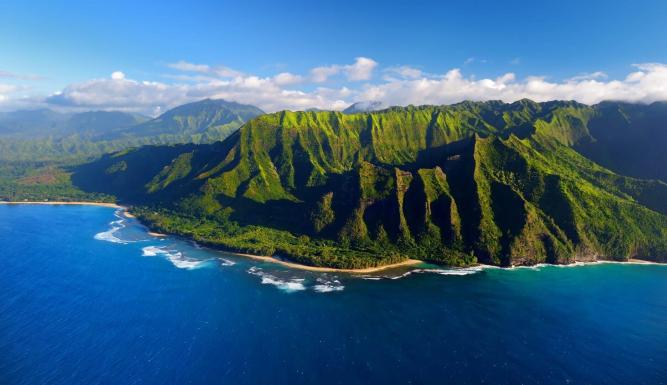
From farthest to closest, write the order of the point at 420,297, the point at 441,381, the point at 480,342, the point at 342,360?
the point at 420,297 < the point at 480,342 < the point at 342,360 < the point at 441,381

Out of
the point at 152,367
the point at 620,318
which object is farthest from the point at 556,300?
the point at 152,367

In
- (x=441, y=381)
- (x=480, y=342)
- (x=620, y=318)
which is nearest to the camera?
(x=441, y=381)

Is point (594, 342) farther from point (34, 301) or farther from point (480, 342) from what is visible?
point (34, 301)

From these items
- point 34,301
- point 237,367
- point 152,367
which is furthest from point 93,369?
point 34,301

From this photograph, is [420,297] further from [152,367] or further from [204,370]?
[152,367]

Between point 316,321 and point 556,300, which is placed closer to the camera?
point 316,321

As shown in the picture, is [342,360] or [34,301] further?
[34,301]

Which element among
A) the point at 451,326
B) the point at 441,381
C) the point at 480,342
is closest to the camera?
the point at 441,381
